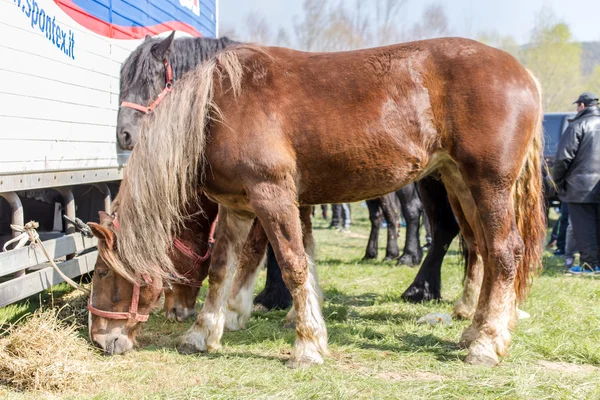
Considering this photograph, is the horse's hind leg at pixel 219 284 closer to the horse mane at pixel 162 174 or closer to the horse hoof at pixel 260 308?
the horse mane at pixel 162 174

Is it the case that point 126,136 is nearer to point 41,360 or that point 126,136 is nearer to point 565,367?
point 41,360

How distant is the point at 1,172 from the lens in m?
3.68

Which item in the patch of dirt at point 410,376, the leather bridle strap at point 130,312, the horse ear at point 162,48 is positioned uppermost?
the horse ear at point 162,48

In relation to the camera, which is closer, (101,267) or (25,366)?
(25,366)

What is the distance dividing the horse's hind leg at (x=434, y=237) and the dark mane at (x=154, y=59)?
7.29 ft

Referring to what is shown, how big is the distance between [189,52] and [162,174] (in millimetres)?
→ 1915

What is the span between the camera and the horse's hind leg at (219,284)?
3959mm

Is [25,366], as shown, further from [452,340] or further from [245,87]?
[452,340]

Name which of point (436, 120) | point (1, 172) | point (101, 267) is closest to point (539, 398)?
point (436, 120)

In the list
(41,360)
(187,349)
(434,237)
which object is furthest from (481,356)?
(41,360)

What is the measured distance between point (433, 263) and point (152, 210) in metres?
2.78

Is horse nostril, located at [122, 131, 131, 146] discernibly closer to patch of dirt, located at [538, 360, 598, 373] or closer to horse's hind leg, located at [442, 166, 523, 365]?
horse's hind leg, located at [442, 166, 523, 365]

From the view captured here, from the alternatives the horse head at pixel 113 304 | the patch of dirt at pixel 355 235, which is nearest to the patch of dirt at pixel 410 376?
the horse head at pixel 113 304

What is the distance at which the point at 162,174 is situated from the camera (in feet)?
12.0
